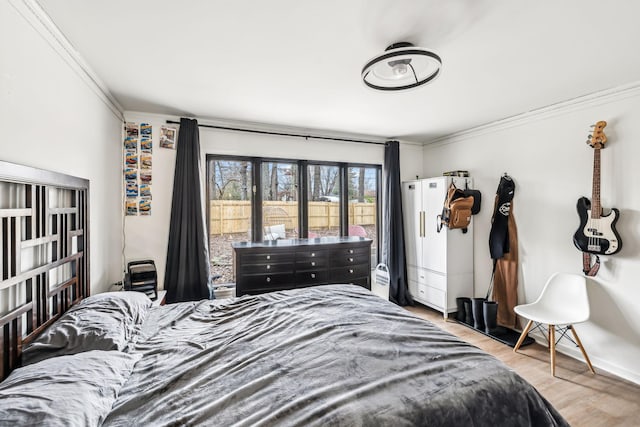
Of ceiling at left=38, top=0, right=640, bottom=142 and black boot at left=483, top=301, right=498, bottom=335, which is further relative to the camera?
black boot at left=483, top=301, right=498, bottom=335

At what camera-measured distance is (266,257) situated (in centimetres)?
325

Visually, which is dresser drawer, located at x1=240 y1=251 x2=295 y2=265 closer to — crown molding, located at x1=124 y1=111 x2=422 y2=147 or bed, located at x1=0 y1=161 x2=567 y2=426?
bed, located at x1=0 y1=161 x2=567 y2=426

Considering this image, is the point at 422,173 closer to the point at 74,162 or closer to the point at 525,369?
the point at 525,369

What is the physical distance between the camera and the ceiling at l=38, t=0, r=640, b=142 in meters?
1.51

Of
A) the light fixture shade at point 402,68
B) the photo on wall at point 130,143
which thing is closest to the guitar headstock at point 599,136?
the light fixture shade at point 402,68

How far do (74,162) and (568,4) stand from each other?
10.1 ft

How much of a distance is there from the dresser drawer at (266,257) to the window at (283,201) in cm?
55

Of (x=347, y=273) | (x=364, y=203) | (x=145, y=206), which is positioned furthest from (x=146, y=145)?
(x=364, y=203)

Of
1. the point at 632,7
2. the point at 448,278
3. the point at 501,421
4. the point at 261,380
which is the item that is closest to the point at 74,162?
the point at 261,380

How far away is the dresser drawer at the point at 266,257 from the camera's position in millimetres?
3172

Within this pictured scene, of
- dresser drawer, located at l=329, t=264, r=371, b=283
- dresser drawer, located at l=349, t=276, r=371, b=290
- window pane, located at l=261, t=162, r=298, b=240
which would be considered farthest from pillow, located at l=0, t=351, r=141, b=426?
dresser drawer, located at l=349, t=276, r=371, b=290

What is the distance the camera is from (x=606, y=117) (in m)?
2.60

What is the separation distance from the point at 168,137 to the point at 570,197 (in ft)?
14.0

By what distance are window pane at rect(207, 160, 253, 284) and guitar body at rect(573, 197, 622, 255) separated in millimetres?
3527
